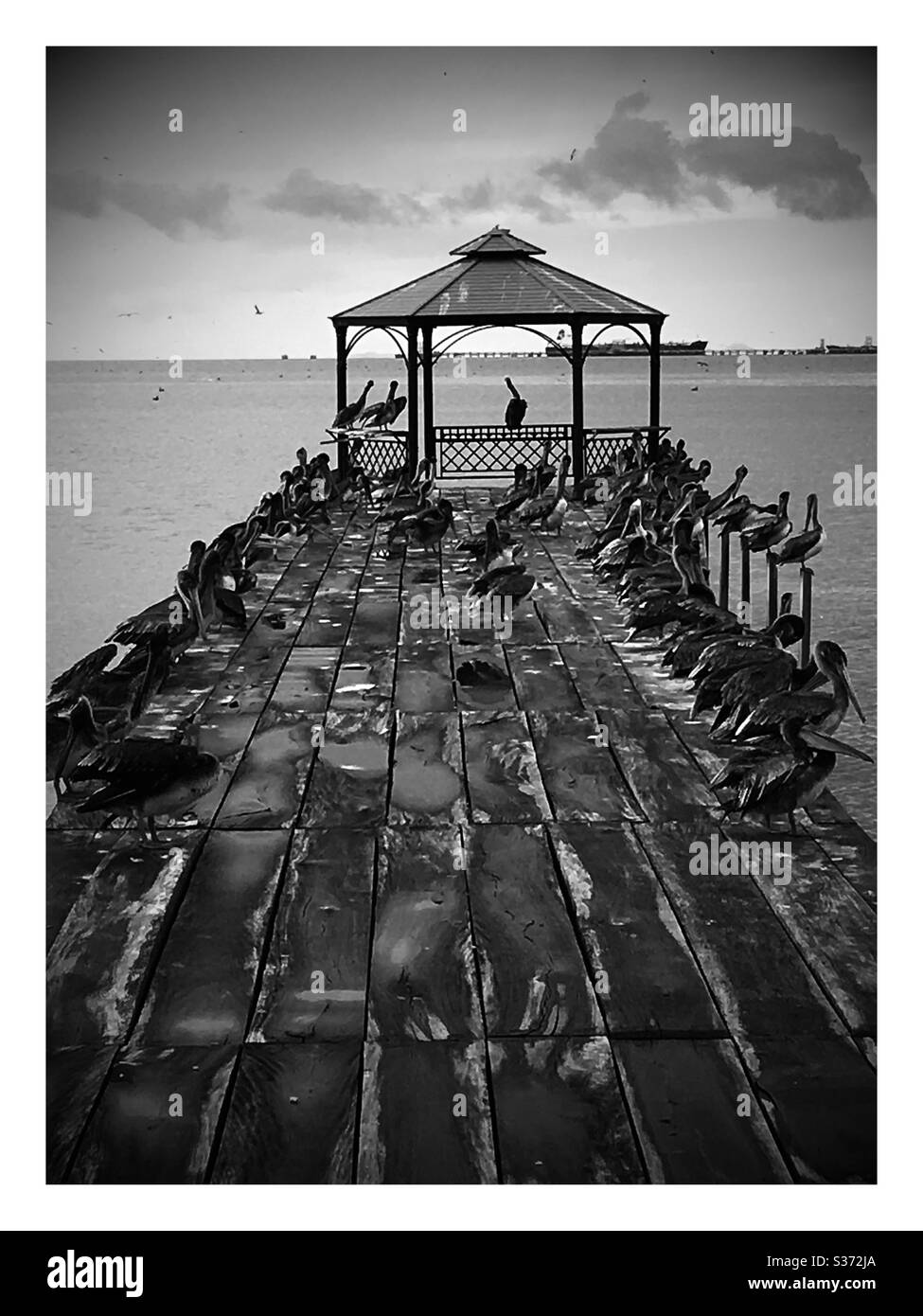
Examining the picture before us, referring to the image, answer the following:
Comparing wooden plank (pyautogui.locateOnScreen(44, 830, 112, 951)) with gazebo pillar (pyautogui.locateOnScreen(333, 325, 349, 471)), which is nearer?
wooden plank (pyautogui.locateOnScreen(44, 830, 112, 951))

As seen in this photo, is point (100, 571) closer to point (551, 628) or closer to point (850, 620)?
point (850, 620)

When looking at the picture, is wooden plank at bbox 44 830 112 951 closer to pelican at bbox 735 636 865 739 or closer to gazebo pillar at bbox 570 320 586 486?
pelican at bbox 735 636 865 739

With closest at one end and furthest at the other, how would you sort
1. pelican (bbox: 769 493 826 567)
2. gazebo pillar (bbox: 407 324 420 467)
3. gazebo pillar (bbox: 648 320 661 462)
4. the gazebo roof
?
pelican (bbox: 769 493 826 567) < the gazebo roof < gazebo pillar (bbox: 407 324 420 467) < gazebo pillar (bbox: 648 320 661 462)

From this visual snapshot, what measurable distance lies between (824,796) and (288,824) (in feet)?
6.35

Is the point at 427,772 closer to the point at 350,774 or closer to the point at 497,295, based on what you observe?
the point at 350,774

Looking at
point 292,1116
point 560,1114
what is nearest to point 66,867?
point 292,1116

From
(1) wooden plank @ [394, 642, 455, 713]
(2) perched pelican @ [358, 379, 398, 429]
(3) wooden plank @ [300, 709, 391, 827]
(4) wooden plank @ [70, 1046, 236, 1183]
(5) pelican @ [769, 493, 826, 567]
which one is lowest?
(4) wooden plank @ [70, 1046, 236, 1183]

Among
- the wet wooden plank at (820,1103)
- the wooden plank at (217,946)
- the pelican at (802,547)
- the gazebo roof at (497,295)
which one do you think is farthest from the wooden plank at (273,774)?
the gazebo roof at (497,295)

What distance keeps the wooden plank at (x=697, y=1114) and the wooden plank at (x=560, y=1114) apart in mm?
50

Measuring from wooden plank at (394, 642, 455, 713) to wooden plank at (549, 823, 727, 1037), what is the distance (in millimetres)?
2096

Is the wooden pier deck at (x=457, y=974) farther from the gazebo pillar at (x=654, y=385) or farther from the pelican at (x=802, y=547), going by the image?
the gazebo pillar at (x=654, y=385)

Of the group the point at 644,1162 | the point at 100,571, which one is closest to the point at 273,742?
the point at 644,1162

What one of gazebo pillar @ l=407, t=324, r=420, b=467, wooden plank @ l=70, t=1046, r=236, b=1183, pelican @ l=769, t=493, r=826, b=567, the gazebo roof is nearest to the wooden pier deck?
wooden plank @ l=70, t=1046, r=236, b=1183

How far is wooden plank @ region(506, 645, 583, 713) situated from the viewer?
7441 mm
